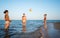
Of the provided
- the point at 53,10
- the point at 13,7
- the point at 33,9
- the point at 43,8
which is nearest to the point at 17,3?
the point at 13,7

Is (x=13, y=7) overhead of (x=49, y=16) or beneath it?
overhead

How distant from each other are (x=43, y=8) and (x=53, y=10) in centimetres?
28

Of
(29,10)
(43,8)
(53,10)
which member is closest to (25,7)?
(29,10)

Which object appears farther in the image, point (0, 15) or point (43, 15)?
point (43, 15)

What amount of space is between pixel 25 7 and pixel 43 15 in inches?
22.2

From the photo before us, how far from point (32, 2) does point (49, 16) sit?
0.62m

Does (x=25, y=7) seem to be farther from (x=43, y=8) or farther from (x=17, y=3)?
(x=43, y=8)

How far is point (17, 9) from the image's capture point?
3.65 m

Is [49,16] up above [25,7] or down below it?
below

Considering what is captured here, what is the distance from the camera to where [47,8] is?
11.9 ft

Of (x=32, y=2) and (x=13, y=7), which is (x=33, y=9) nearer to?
(x=32, y=2)

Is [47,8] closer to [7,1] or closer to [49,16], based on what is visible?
[49,16]

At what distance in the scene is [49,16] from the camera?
3.64m

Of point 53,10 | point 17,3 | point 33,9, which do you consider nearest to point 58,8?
point 53,10
